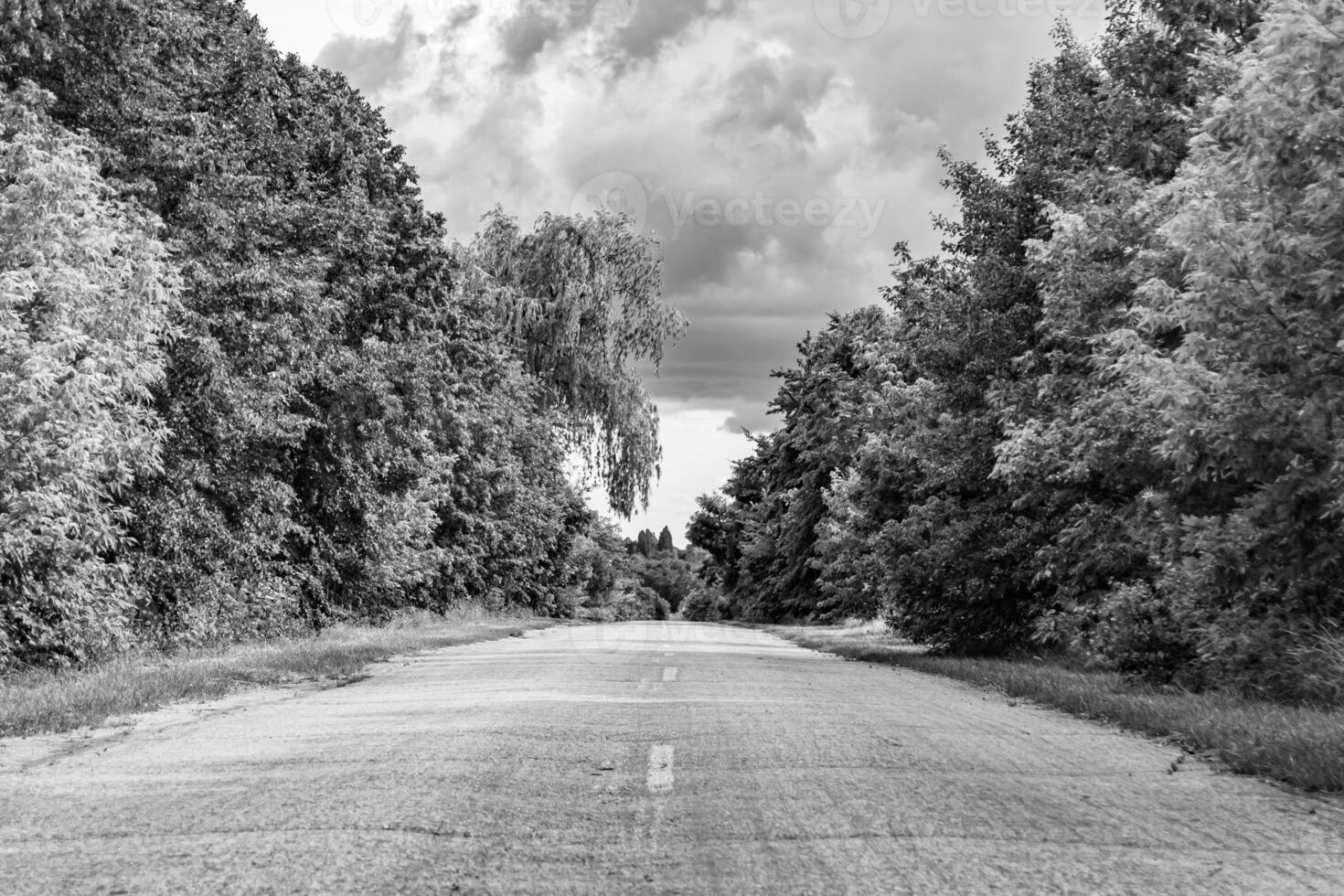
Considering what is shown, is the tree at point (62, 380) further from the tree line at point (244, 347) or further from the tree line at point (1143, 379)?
the tree line at point (1143, 379)

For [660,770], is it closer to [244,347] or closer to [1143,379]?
[1143,379]

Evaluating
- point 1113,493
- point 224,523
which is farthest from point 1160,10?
point 224,523

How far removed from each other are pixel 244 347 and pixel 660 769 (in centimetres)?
1530

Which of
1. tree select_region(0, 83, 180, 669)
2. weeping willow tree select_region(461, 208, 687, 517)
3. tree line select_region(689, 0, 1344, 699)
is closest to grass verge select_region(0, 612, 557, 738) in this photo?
tree select_region(0, 83, 180, 669)

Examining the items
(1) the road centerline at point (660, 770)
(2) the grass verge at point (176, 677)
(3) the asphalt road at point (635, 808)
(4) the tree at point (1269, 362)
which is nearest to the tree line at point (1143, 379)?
(4) the tree at point (1269, 362)

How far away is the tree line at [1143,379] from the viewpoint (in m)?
10.7

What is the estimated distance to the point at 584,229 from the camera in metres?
38.1

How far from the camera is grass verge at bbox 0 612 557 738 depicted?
9.26 meters

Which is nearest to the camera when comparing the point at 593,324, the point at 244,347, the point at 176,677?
the point at 176,677

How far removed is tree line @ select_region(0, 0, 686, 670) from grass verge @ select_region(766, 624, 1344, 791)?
1036 cm

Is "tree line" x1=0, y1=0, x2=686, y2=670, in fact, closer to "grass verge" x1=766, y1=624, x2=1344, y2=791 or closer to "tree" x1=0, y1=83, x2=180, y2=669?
"tree" x1=0, y1=83, x2=180, y2=669

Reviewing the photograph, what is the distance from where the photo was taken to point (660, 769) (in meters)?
6.79

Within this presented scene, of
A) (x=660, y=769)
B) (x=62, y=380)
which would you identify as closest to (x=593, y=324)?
(x=62, y=380)

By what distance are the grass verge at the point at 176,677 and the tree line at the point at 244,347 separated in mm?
726
